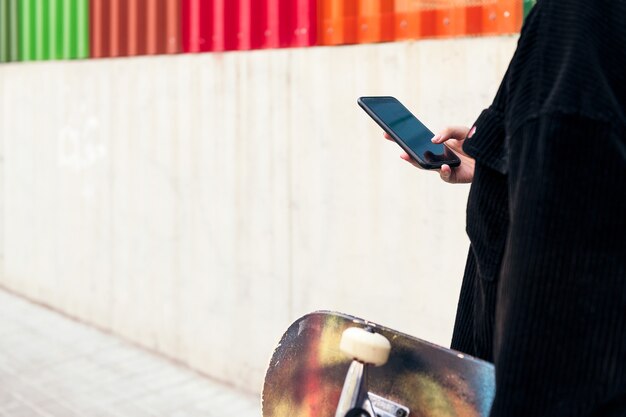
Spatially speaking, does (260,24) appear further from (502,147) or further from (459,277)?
(502,147)

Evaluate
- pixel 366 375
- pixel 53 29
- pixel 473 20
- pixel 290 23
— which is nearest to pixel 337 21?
pixel 290 23

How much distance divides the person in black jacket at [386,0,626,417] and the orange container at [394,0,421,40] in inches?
115

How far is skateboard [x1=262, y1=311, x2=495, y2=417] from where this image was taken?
125 centimetres

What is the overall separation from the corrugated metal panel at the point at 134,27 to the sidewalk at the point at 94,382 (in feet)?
6.29

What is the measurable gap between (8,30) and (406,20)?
4.26 meters

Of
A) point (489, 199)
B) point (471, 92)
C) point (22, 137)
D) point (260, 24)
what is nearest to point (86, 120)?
point (22, 137)

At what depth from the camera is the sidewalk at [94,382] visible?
472cm

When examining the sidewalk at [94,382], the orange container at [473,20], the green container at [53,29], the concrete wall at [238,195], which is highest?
the green container at [53,29]

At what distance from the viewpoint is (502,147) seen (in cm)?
124

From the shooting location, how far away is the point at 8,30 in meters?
7.17

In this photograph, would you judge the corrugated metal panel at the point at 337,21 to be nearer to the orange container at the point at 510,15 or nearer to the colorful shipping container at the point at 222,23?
the colorful shipping container at the point at 222,23

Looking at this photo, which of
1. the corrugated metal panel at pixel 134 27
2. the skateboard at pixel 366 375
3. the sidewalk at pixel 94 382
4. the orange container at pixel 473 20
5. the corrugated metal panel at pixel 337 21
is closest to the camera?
the skateboard at pixel 366 375

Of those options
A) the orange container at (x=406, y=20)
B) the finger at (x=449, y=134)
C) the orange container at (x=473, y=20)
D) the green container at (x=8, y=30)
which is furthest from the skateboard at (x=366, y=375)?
the green container at (x=8, y=30)

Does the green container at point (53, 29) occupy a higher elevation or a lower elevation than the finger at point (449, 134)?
higher
